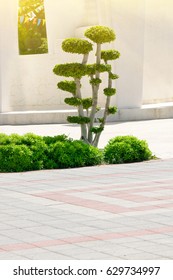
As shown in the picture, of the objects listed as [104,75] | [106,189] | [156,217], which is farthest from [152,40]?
[156,217]

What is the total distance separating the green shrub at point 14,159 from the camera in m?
14.9

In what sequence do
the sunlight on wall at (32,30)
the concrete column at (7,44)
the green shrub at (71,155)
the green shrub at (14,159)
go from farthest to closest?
the sunlight on wall at (32,30) → the concrete column at (7,44) → the green shrub at (71,155) → the green shrub at (14,159)

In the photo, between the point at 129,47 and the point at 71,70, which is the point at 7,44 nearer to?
the point at 129,47

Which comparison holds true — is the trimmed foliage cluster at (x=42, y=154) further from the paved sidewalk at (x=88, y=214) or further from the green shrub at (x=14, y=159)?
the paved sidewalk at (x=88, y=214)

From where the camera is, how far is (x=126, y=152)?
52.2 ft

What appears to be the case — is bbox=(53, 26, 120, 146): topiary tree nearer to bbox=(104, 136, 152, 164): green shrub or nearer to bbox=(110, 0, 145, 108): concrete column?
bbox=(104, 136, 152, 164): green shrub

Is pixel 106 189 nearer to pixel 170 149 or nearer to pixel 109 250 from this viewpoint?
pixel 109 250

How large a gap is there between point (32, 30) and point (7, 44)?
213 cm

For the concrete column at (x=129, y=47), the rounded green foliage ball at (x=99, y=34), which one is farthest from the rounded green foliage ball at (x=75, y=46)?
the concrete column at (x=129, y=47)

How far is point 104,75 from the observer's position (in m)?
29.3

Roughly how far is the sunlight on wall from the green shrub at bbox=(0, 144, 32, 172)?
1679cm

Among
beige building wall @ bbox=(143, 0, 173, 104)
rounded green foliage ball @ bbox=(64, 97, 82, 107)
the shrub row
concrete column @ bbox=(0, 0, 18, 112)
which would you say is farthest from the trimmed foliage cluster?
beige building wall @ bbox=(143, 0, 173, 104)

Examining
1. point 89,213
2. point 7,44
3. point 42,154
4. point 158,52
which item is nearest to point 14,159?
point 42,154

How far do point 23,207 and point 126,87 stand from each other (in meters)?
18.7
